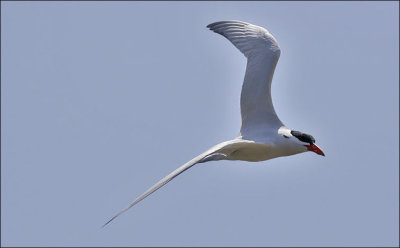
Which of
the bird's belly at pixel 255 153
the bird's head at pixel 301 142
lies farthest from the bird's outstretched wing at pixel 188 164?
the bird's head at pixel 301 142

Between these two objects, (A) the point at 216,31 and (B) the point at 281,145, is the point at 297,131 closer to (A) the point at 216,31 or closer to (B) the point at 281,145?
(B) the point at 281,145

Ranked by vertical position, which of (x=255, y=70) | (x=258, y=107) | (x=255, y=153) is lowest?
(x=255, y=153)

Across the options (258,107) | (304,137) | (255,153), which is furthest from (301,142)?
(258,107)

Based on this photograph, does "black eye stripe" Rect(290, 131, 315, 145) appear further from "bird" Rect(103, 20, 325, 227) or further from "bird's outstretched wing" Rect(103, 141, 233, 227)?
"bird's outstretched wing" Rect(103, 141, 233, 227)

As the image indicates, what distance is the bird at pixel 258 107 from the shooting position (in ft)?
43.6

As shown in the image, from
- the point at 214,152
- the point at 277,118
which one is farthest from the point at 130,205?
the point at 277,118

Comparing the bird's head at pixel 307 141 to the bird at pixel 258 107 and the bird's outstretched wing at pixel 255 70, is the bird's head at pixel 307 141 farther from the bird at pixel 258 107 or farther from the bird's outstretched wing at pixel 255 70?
the bird's outstretched wing at pixel 255 70

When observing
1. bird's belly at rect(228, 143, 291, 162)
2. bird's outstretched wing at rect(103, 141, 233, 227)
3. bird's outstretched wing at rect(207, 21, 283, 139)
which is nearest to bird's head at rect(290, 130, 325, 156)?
bird's belly at rect(228, 143, 291, 162)

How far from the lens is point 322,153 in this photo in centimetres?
1352

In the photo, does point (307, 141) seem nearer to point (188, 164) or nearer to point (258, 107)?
point (258, 107)

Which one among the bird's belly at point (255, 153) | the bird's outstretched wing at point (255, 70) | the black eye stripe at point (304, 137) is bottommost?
the bird's belly at point (255, 153)

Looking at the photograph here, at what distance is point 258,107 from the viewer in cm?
1433

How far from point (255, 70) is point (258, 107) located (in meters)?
0.65

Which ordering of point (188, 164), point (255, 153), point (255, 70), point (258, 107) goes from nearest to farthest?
point (188, 164)
point (255, 153)
point (258, 107)
point (255, 70)
